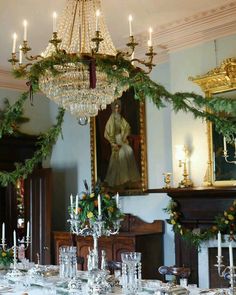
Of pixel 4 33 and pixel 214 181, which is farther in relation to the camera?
pixel 4 33

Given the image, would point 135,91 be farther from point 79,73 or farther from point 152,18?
point 152,18

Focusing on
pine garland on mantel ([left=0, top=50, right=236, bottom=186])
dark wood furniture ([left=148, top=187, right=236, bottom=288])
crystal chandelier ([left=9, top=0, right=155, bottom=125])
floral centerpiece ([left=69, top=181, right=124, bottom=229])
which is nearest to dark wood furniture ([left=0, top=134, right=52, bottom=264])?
dark wood furniture ([left=148, top=187, right=236, bottom=288])

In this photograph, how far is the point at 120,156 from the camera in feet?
25.5

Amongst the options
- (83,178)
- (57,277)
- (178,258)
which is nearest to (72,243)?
(83,178)

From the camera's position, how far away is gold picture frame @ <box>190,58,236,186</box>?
6.07m

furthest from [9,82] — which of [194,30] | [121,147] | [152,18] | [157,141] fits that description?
[194,30]

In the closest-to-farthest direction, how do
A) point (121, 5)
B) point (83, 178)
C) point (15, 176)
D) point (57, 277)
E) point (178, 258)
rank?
point (57, 277)
point (15, 176)
point (121, 5)
point (178, 258)
point (83, 178)

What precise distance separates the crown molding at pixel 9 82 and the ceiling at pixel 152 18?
4.47ft

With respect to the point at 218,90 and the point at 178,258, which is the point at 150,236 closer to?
the point at 178,258

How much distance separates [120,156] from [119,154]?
37 millimetres

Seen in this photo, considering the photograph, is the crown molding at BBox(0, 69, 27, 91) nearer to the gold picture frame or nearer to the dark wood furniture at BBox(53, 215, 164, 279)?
the dark wood furniture at BBox(53, 215, 164, 279)

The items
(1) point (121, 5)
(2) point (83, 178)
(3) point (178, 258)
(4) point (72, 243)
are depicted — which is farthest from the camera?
(2) point (83, 178)

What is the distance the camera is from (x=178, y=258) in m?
6.59

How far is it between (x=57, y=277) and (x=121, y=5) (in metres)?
3.15
